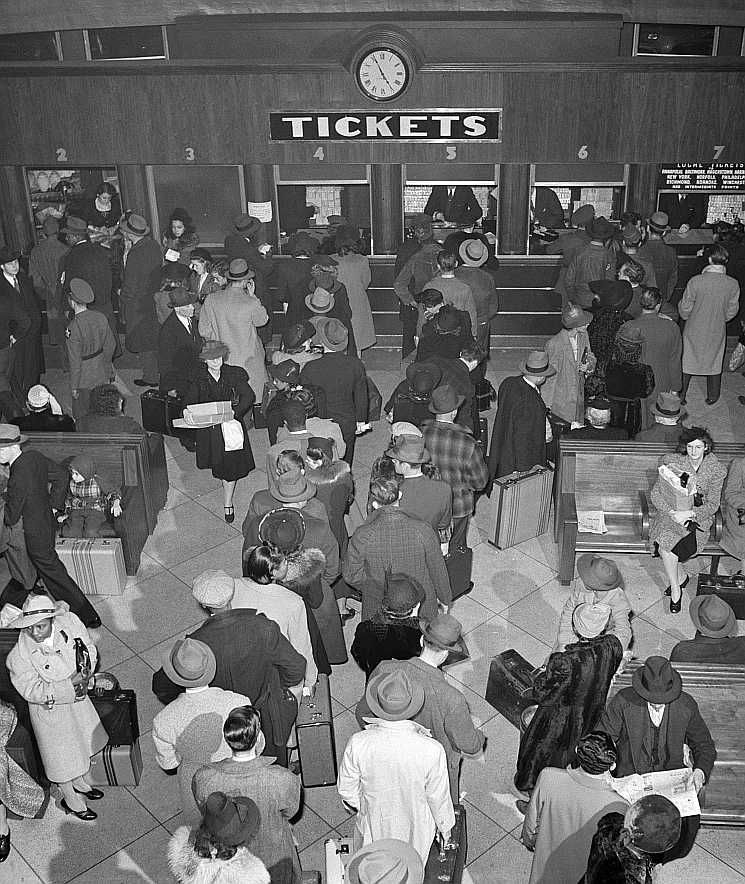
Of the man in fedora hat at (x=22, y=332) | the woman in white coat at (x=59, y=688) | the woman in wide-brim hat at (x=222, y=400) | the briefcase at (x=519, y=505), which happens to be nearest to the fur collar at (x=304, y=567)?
the woman in white coat at (x=59, y=688)

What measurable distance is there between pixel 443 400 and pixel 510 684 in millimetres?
2079

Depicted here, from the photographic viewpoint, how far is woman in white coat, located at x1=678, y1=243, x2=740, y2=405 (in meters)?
10.5

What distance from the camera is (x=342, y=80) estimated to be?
11.2 metres

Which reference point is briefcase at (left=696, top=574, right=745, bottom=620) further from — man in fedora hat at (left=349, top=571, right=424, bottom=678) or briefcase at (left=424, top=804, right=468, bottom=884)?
briefcase at (left=424, top=804, right=468, bottom=884)

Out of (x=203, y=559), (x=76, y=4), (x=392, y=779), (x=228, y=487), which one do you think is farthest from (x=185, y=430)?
(x=392, y=779)

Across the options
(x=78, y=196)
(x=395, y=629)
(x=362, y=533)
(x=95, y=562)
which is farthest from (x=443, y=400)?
(x=78, y=196)

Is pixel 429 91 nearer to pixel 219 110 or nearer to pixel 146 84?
pixel 219 110

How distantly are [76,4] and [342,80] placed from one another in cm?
289

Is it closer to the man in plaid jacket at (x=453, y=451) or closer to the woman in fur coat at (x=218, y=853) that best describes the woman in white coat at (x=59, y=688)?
the woman in fur coat at (x=218, y=853)

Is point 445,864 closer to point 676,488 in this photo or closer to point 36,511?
point 676,488

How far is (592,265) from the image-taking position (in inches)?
450

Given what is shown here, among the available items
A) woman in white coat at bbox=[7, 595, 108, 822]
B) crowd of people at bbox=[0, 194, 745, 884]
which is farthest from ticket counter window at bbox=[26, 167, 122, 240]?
woman in white coat at bbox=[7, 595, 108, 822]

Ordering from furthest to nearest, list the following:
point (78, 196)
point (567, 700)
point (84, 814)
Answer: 1. point (78, 196)
2. point (84, 814)
3. point (567, 700)

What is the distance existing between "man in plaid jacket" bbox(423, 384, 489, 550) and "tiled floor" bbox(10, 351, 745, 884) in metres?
1.06
